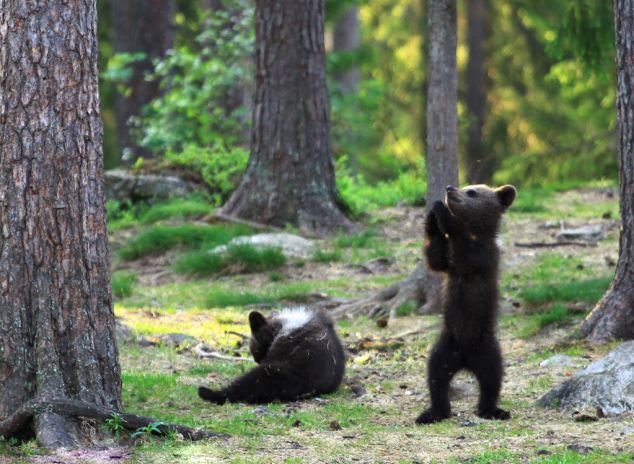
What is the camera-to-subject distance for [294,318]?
8984mm

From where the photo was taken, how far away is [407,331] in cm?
1080

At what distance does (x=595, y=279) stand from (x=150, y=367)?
495cm

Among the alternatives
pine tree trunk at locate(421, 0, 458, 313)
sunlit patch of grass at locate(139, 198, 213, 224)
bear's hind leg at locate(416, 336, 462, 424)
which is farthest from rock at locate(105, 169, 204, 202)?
bear's hind leg at locate(416, 336, 462, 424)

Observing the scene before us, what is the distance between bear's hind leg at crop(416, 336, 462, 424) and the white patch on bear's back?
4.61ft

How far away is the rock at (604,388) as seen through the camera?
729 centimetres

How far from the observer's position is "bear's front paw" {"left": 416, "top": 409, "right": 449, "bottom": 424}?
7.46 meters

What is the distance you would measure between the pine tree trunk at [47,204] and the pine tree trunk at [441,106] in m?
5.04

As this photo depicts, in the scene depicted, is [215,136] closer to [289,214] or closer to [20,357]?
[289,214]

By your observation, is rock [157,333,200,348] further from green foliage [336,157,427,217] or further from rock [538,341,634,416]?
green foliage [336,157,427,217]

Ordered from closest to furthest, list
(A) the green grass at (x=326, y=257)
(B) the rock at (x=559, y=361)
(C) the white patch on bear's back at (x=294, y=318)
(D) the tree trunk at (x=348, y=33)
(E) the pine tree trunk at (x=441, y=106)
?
(C) the white patch on bear's back at (x=294, y=318), (B) the rock at (x=559, y=361), (E) the pine tree trunk at (x=441, y=106), (A) the green grass at (x=326, y=257), (D) the tree trunk at (x=348, y=33)

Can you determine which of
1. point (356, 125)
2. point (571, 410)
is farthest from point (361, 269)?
point (356, 125)

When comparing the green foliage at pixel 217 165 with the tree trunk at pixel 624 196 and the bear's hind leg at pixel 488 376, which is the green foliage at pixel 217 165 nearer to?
the tree trunk at pixel 624 196

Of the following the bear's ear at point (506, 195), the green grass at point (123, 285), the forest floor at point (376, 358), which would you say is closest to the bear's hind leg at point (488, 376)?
the forest floor at point (376, 358)

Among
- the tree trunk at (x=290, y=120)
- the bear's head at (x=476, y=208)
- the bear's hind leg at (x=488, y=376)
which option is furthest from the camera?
the tree trunk at (x=290, y=120)
